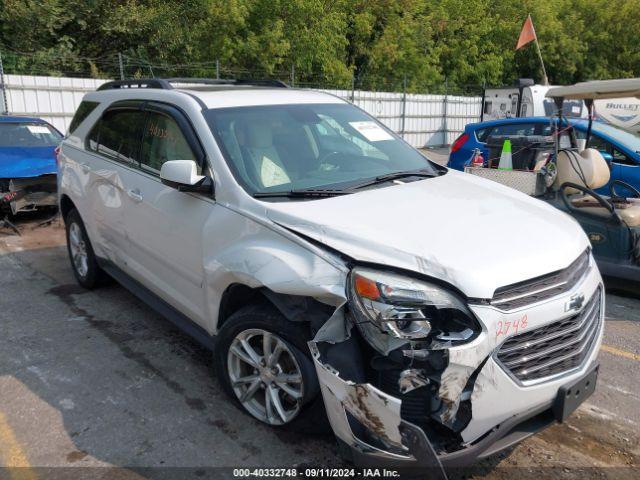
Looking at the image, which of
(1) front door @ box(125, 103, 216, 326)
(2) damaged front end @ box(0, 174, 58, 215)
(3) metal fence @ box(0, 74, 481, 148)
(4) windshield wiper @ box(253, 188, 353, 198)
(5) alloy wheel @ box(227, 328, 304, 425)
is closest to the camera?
(5) alloy wheel @ box(227, 328, 304, 425)

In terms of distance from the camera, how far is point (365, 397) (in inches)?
94.0

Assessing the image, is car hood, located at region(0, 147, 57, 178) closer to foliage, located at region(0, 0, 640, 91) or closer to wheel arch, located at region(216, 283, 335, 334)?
wheel arch, located at region(216, 283, 335, 334)

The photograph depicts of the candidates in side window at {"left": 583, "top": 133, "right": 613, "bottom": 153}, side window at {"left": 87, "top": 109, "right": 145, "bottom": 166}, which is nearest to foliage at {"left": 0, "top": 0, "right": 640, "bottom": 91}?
side window at {"left": 87, "top": 109, "right": 145, "bottom": 166}

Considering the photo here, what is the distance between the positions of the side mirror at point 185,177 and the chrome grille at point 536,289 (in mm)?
1778

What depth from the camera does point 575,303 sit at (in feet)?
8.84

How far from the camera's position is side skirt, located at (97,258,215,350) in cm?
362

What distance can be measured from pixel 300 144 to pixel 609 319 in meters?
3.20

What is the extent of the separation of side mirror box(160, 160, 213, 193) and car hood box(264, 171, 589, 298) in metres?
0.53

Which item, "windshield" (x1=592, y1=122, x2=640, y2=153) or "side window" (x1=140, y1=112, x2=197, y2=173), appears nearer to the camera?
"side window" (x1=140, y1=112, x2=197, y2=173)

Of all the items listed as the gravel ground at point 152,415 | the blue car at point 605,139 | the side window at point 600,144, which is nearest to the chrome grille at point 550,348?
the gravel ground at point 152,415

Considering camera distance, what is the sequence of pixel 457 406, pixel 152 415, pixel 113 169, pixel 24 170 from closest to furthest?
pixel 457 406 → pixel 152 415 → pixel 113 169 → pixel 24 170

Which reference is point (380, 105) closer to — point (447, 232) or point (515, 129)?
point (515, 129)

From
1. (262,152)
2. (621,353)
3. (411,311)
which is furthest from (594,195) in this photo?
(411,311)

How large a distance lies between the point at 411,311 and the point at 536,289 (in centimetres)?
60
